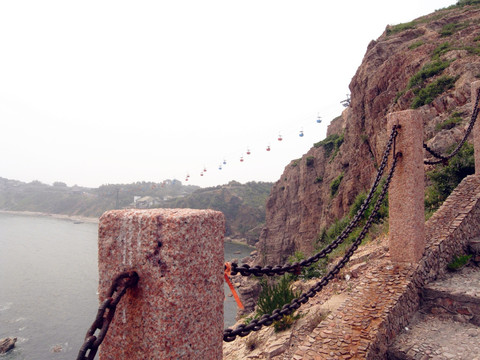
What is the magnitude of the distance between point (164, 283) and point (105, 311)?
1.01 ft

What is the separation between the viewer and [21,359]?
17.6 m

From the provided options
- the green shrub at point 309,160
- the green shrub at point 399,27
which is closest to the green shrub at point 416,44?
the green shrub at point 399,27

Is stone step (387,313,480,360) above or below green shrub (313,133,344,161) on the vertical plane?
below

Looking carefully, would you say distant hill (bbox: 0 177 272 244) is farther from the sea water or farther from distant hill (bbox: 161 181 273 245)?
the sea water

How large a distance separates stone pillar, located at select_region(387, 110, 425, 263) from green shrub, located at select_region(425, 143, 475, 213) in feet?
9.03

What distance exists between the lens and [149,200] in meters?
84.9

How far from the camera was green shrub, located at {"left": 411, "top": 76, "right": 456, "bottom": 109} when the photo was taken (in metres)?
12.0

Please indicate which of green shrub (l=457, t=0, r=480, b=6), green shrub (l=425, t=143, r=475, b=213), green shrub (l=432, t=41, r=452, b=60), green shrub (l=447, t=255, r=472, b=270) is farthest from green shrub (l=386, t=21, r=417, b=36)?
green shrub (l=447, t=255, r=472, b=270)

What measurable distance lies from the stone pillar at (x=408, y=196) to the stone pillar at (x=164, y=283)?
3.27 metres

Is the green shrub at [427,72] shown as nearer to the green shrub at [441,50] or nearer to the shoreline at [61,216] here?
the green shrub at [441,50]

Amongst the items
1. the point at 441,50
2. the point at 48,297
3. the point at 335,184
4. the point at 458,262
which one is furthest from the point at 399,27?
the point at 48,297

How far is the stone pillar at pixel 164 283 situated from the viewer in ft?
4.42

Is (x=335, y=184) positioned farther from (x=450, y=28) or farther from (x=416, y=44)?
(x=450, y=28)

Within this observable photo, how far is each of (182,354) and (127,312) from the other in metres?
0.33
